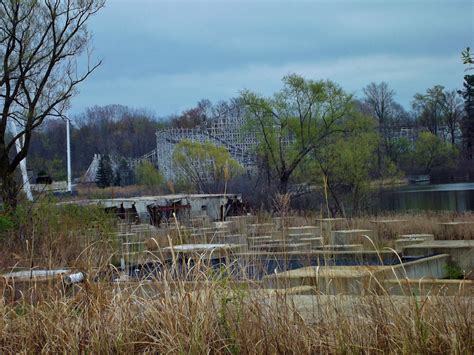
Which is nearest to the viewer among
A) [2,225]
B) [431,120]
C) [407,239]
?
[2,225]

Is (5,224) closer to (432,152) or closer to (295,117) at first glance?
(295,117)

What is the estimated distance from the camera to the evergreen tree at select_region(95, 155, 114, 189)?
43.5 meters

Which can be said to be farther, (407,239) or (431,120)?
(431,120)

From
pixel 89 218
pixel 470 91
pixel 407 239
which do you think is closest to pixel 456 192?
pixel 470 91

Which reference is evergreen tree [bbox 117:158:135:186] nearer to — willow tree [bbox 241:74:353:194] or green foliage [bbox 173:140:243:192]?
green foliage [bbox 173:140:243:192]

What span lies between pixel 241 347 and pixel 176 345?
0.42 meters

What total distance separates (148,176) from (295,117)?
50.9 feet

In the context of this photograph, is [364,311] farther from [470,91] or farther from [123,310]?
[470,91]

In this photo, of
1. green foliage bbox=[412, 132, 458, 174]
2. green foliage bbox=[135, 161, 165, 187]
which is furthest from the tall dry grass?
green foliage bbox=[412, 132, 458, 174]

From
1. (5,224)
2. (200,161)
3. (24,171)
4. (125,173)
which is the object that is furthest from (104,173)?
(5,224)

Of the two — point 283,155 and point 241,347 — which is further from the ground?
point 283,155

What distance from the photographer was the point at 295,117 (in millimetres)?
32781

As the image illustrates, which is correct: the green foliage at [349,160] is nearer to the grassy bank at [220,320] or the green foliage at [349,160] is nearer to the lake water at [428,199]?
the lake water at [428,199]

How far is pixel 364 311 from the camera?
4863 mm
